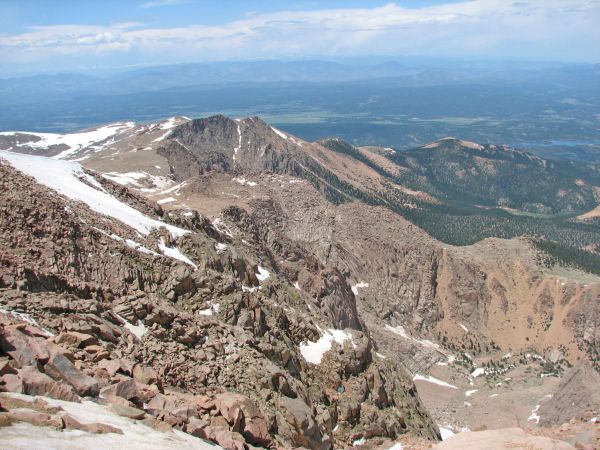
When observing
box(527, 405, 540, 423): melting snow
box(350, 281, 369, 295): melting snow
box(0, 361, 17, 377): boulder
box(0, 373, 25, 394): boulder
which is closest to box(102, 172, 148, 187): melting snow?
box(350, 281, 369, 295): melting snow

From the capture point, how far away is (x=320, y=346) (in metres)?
41.4

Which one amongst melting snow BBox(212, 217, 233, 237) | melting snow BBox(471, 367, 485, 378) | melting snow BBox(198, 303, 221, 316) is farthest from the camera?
melting snow BBox(471, 367, 485, 378)

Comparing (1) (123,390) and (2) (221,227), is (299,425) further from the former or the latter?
(2) (221,227)

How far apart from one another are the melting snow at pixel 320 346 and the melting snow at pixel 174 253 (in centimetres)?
1044

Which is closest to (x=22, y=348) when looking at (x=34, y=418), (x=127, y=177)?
(x=34, y=418)

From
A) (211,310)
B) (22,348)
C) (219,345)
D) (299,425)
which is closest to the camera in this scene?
(22,348)

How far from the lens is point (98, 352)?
2130cm

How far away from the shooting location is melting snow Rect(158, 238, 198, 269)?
137 feet

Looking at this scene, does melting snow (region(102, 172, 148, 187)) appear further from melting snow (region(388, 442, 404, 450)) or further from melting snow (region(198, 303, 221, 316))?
melting snow (region(388, 442, 404, 450))

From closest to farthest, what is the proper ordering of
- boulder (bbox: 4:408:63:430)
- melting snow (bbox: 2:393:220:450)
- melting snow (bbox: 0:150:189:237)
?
melting snow (bbox: 2:393:220:450), boulder (bbox: 4:408:63:430), melting snow (bbox: 0:150:189:237)

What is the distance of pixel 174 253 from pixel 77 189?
10.4m

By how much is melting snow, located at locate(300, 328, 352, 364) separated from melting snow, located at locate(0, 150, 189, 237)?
569 inches

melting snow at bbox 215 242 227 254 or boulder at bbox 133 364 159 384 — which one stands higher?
boulder at bbox 133 364 159 384

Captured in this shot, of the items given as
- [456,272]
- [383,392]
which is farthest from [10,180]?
[456,272]
